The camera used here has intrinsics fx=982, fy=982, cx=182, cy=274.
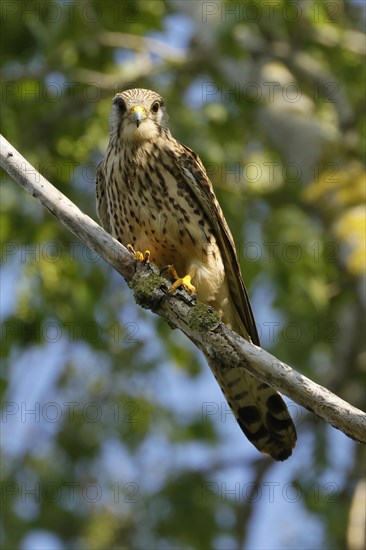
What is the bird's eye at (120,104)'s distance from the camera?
4.89 m

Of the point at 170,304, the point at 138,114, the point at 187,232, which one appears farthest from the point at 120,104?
the point at 170,304

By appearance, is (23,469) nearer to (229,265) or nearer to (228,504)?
(228,504)

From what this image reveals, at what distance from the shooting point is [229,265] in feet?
15.2

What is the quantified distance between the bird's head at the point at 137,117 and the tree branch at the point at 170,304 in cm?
87

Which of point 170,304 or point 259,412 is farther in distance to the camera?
point 259,412

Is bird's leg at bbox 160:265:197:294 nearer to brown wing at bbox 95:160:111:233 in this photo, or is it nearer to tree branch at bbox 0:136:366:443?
tree branch at bbox 0:136:366:443

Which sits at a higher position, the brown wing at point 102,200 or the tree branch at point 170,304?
the brown wing at point 102,200

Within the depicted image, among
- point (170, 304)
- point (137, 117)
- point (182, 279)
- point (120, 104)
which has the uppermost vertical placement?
point (120, 104)

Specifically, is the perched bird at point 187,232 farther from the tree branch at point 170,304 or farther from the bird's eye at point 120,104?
the tree branch at point 170,304

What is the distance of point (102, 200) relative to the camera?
4.88m

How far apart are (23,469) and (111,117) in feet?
11.4

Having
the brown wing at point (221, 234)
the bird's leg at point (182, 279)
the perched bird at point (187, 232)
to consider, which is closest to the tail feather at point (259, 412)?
the perched bird at point (187, 232)

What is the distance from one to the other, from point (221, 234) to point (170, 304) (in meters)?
0.84

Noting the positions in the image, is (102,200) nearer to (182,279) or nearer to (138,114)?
(138,114)
